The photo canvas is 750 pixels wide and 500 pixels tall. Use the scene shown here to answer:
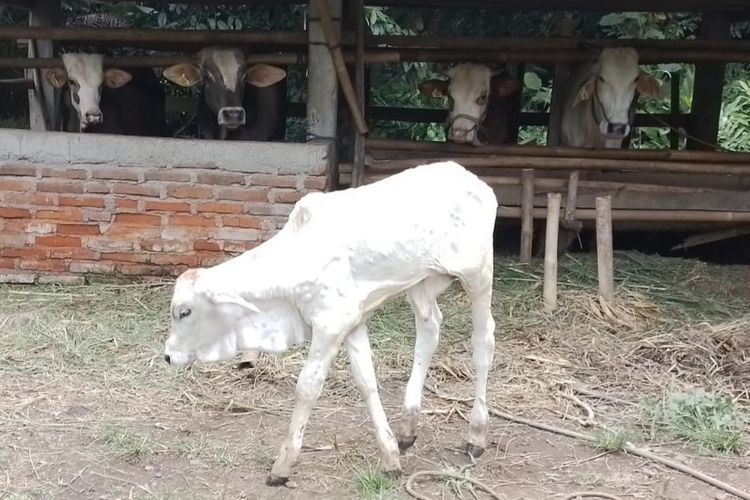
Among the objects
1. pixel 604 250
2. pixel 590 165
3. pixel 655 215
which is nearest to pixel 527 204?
pixel 590 165

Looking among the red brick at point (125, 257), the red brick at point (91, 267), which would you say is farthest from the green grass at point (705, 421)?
the red brick at point (91, 267)

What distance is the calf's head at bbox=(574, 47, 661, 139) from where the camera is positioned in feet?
21.7

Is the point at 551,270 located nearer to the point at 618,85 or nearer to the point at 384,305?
the point at 384,305

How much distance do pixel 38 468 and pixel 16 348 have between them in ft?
5.21

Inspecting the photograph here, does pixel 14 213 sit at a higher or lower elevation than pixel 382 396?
higher

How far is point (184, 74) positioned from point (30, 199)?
151cm

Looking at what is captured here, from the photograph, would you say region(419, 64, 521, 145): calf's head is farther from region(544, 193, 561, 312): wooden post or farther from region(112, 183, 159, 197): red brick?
region(112, 183, 159, 197): red brick

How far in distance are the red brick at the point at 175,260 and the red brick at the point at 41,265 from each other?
678 millimetres

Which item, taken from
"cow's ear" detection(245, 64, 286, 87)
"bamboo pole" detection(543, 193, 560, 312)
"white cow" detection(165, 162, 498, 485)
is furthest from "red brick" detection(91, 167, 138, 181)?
"white cow" detection(165, 162, 498, 485)

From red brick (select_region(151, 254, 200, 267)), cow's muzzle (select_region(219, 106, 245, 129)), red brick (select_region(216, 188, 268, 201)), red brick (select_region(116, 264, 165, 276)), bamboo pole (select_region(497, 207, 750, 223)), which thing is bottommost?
red brick (select_region(116, 264, 165, 276))

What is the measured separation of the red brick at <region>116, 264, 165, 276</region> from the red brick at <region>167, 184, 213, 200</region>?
1.88 feet

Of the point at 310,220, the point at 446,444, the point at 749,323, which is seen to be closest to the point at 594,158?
the point at 749,323

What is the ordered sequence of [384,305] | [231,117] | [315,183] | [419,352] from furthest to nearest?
[231,117] → [315,183] → [384,305] → [419,352]

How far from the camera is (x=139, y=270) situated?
20.2 feet
